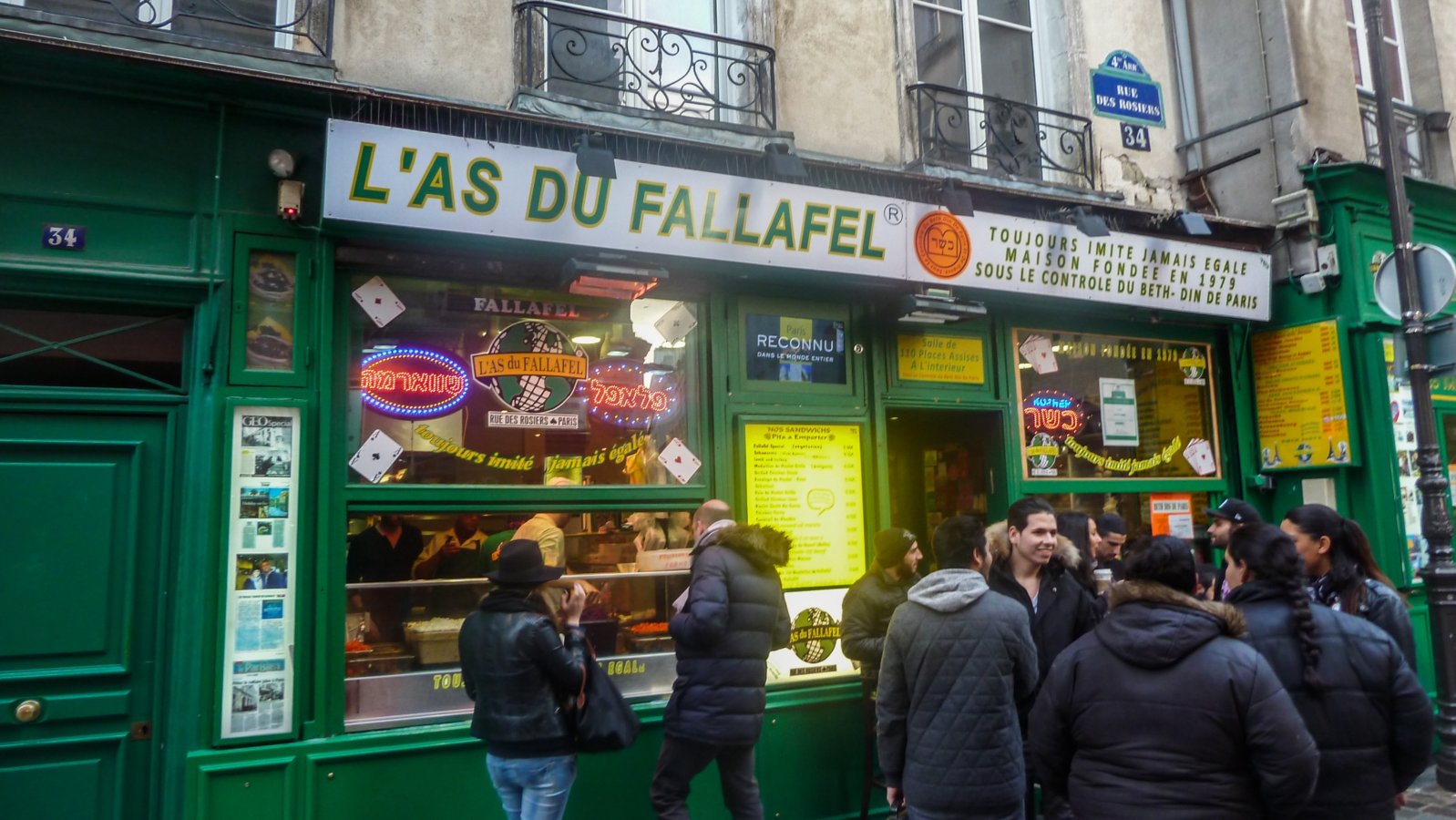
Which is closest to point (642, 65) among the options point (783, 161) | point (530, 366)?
point (783, 161)

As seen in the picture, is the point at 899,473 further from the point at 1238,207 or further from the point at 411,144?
the point at 411,144

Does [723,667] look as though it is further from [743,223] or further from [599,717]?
[743,223]

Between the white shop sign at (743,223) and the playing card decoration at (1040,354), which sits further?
the playing card decoration at (1040,354)

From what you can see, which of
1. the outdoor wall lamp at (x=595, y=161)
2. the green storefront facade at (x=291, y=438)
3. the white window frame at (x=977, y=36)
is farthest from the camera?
the white window frame at (x=977, y=36)

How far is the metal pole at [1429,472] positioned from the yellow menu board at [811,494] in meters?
3.75

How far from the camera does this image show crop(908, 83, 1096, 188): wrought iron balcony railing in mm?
6926

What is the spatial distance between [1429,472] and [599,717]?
5.67 metres

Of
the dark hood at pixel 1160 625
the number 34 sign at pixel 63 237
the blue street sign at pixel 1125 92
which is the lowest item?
the dark hood at pixel 1160 625

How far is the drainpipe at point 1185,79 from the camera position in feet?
26.9

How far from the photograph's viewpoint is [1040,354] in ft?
23.3

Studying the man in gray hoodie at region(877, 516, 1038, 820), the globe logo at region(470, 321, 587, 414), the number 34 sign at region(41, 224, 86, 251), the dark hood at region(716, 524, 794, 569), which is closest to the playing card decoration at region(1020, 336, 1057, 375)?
the dark hood at region(716, 524, 794, 569)

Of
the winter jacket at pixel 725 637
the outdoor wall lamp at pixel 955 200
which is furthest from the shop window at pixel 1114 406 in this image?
the winter jacket at pixel 725 637

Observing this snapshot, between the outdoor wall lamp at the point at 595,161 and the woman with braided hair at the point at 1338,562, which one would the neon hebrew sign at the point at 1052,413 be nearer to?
the woman with braided hair at the point at 1338,562

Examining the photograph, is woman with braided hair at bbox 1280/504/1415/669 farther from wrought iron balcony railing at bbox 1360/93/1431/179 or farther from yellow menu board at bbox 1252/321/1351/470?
wrought iron balcony railing at bbox 1360/93/1431/179
